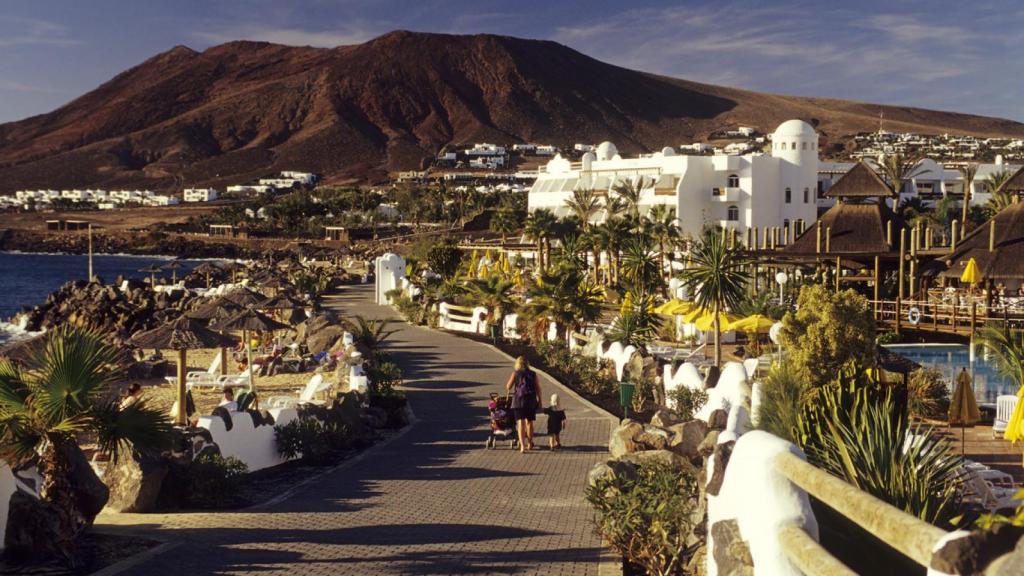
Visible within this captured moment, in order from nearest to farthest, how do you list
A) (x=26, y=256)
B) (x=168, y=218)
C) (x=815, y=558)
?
1. (x=815, y=558)
2. (x=26, y=256)
3. (x=168, y=218)

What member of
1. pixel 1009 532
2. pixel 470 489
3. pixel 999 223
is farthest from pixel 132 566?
pixel 999 223

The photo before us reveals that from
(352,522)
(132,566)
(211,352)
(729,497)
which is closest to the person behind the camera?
(729,497)

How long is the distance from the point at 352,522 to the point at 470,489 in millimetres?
1875

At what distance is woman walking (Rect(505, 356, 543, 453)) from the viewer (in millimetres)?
13078

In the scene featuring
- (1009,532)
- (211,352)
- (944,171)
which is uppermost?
(944,171)

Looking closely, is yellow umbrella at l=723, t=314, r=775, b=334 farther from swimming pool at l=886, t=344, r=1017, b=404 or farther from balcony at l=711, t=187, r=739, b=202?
balcony at l=711, t=187, r=739, b=202

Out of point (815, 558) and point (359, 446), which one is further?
point (359, 446)

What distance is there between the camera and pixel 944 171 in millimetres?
80000

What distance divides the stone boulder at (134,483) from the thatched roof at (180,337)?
447 cm

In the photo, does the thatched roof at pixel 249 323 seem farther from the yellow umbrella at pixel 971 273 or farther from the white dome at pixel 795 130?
the white dome at pixel 795 130

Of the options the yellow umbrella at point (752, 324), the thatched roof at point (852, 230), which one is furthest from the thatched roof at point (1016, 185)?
the yellow umbrella at point (752, 324)

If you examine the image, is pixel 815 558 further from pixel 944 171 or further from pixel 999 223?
pixel 944 171

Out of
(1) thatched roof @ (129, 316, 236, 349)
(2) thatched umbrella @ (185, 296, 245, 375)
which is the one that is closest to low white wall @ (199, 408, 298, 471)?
(1) thatched roof @ (129, 316, 236, 349)

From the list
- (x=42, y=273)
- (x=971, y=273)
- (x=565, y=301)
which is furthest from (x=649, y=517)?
(x=42, y=273)
